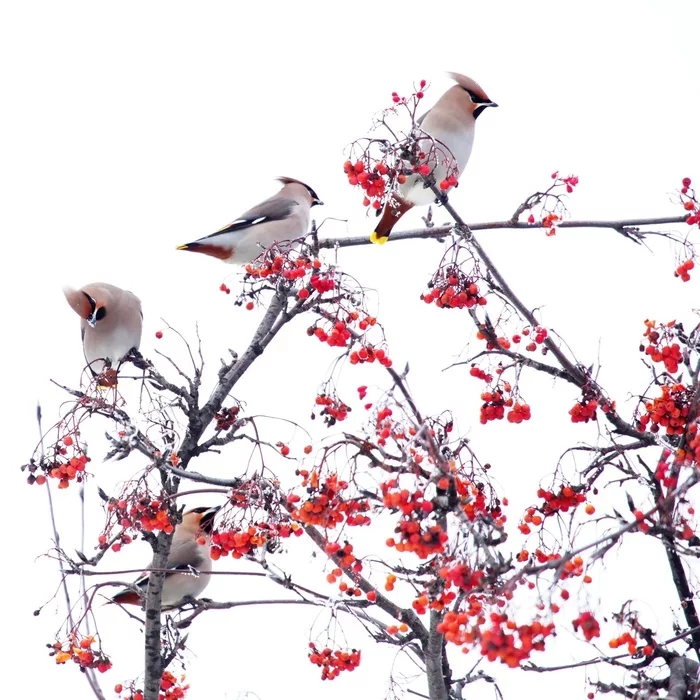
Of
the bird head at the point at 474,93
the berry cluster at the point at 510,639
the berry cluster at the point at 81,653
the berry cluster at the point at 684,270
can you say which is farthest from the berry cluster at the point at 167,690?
the bird head at the point at 474,93

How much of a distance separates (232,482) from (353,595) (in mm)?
362

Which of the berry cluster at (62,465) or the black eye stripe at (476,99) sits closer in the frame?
the berry cluster at (62,465)

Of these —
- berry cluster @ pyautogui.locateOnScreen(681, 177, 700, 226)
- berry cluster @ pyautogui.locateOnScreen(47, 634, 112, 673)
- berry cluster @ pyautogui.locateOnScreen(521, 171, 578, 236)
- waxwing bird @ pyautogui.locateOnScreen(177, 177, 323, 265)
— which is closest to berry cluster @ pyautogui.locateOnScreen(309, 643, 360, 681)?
berry cluster @ pyautogui.locateOnScreen(47, 634, 112, 673)

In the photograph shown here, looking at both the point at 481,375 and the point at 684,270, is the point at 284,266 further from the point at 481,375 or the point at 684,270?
the point at 684,270

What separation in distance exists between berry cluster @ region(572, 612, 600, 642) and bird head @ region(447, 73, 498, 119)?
86.3 inches

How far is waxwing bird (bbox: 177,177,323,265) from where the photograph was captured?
3590 mm

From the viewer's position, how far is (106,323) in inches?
141

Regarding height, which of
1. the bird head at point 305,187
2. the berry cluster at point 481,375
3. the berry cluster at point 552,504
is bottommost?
the berry cluster at point 552,504

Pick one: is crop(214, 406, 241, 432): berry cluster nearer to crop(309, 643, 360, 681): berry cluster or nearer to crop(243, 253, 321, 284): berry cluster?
crop(243, 253, 321, 284): berry cluster

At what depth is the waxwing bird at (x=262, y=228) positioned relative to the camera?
359cm

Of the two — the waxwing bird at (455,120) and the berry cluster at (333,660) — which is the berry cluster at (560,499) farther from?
the waxwing bird at (455,120)

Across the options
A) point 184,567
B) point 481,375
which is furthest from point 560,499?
point 184,567

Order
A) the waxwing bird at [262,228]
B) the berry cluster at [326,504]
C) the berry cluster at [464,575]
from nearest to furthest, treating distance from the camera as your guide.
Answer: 1. the berry cluster at [464,575]
2. the berry cluster at [326,504]
3. the waxwing bird at [262,228]

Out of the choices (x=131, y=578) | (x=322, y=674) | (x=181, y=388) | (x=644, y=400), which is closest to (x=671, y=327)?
(x=644, y=400)
